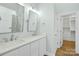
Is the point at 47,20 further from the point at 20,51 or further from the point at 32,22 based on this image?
the point at 20,51

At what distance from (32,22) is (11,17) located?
96 centimetres

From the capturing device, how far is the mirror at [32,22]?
9.60 feet

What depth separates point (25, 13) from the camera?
279 cm

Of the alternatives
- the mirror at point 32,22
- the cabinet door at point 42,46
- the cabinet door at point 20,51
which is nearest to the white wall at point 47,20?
the cabinet door at point 42,46

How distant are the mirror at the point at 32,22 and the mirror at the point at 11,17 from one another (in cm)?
35

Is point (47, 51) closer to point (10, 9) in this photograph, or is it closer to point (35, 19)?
point (35, 19)

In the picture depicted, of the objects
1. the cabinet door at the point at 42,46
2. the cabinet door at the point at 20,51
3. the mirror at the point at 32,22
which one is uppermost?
the mirror at the point at 32,22

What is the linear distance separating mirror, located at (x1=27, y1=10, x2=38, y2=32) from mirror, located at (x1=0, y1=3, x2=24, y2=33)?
35 cm

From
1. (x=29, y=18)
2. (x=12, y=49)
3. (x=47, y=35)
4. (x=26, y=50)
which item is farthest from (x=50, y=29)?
(x=12, y=49)

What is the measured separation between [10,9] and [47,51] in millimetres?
1418

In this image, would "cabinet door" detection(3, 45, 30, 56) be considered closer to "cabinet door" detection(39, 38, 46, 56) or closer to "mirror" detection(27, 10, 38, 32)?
"cabinet door" detection(39, 38, 46, 56)

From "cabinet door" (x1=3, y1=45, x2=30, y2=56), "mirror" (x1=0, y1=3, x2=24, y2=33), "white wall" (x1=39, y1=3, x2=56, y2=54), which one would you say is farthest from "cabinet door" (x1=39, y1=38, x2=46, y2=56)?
"cabinet door" (x1=3, y1=45, x2=30, y2=56)

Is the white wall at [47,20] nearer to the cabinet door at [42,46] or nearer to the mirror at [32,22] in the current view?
the cabinet door at [42,46]

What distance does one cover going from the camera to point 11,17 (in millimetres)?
2186
